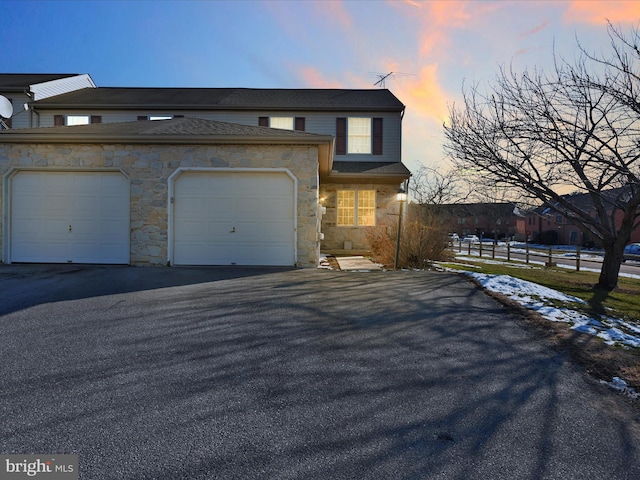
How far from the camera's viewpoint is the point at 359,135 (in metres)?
17.5

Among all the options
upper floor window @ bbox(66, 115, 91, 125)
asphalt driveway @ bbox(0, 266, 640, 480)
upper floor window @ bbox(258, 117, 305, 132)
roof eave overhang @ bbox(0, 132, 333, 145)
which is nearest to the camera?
asphalt driveway @ bbox(0, 266, 640, 480)

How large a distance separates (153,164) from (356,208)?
358 inches

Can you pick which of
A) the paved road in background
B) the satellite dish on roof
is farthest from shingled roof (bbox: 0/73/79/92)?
the paved road in background

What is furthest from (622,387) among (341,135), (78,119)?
(78,119)

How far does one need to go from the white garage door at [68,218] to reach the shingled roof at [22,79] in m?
12.0

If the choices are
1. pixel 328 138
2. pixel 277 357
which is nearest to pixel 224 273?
pixel 328 138

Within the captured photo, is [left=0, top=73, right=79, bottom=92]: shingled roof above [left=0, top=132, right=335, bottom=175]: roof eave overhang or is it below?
above

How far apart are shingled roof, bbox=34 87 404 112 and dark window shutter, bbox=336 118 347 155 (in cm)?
66

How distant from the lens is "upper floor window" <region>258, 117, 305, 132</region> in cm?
1758

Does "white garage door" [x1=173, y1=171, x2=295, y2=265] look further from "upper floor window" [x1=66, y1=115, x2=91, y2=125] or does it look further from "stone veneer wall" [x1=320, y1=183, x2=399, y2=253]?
"upper floor window" [x1=66, y1=115, x2=91, y2=125]

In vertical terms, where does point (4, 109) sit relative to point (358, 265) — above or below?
above

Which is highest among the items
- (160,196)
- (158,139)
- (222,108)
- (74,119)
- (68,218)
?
(222,108)

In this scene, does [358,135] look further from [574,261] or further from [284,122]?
[574,261]

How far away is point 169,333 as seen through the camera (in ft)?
13.5
